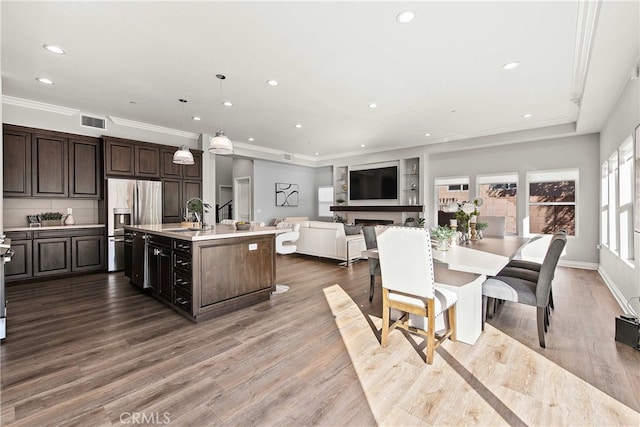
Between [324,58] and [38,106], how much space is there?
4.82 meters

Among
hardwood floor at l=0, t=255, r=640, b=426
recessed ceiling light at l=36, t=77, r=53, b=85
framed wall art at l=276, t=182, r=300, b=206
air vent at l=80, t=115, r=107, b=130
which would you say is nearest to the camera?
hardwood floor at l=0, t=255, r=640, b=426

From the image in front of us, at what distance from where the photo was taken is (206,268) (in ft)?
9.90

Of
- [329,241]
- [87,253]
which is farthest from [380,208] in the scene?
[87,253]

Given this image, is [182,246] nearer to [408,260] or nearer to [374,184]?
[408,260]

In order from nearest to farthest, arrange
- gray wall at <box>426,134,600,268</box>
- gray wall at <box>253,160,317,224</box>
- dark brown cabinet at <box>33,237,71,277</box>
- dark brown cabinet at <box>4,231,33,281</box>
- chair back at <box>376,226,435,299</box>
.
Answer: chair back at <box>376,226,435,299</box> → dark brown cabinet at <box>4,231,33,281</box> → dark brown cabinet at <box>33,237,71,277</box> → gray wall at <box>426,134,600,268</box> → gray wall at <box>253,160,317,224</box>

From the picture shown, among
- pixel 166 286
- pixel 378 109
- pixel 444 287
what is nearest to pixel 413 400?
pixel 444 287

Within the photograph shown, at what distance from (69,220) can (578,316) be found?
7.42 m

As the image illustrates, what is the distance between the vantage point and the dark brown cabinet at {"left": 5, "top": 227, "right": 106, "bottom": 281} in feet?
14.2

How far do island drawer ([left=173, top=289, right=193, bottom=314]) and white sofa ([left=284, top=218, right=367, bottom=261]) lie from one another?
3.07 metres

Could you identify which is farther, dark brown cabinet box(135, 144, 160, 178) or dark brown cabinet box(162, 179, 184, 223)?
dark brown cabinet box(162, 179, 184, 223)

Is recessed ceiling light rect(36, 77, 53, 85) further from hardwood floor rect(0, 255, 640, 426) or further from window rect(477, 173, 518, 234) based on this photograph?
window rect(477, 173, 518, 234)

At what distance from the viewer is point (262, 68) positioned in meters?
3.37

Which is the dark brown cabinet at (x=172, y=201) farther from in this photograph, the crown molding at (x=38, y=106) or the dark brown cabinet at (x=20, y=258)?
the dark brown cabinet at (x=20, y=258)

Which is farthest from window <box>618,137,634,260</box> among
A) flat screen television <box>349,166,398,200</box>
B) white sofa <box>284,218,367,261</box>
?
flat screen television <box>349,166,398,200</box>
